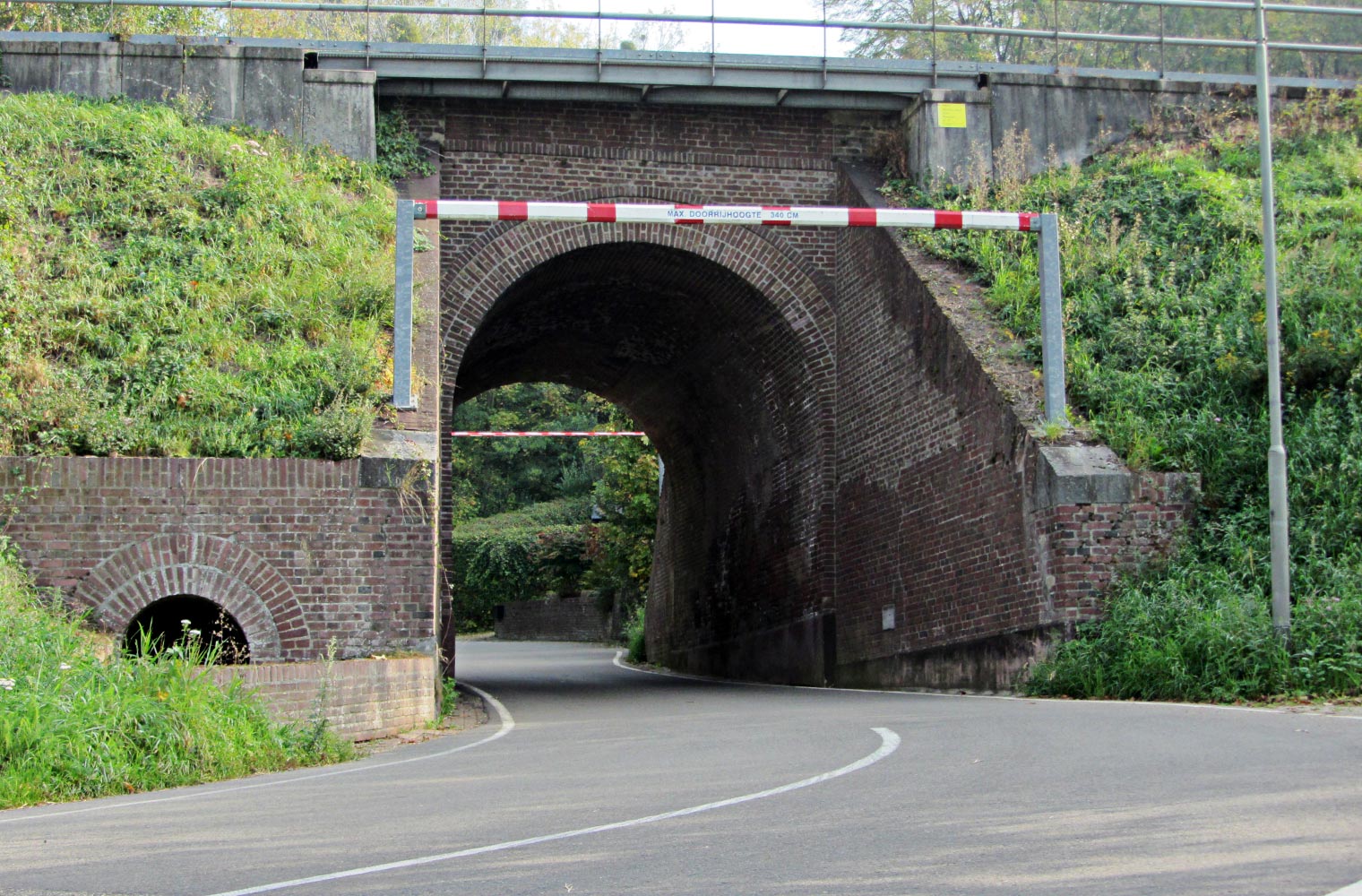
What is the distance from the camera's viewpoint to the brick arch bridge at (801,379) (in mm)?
14664

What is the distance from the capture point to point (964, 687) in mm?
15492

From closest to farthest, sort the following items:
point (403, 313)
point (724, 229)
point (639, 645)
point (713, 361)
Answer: point (403, 313) < point (724, 229) < point (713, 361) < point (639, 645)

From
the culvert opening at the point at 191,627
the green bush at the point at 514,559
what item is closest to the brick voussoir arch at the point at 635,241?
the culvert opening at the point at 191,627

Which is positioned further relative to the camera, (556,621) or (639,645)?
(556,621)

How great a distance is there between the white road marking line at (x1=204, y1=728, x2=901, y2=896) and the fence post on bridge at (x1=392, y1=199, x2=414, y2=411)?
7.62m

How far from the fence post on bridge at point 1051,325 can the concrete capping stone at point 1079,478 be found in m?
0.55

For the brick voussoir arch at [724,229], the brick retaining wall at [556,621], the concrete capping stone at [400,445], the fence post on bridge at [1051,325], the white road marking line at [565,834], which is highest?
the brick voussoir arch at [724,229]

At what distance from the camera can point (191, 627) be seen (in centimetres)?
1450

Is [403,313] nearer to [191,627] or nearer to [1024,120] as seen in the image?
[191,627]

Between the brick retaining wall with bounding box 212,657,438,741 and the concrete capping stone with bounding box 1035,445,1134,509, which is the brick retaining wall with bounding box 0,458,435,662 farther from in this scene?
the concrete capping stone with bounding box 1035,445,1134,509

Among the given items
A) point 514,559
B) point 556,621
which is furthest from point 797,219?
point 514,559

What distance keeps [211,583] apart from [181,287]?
15.4 ft

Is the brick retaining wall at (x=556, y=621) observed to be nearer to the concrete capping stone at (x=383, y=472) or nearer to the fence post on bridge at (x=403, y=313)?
the fence post on bridge at (x=403, y=313)

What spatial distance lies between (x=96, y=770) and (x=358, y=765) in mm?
1823
